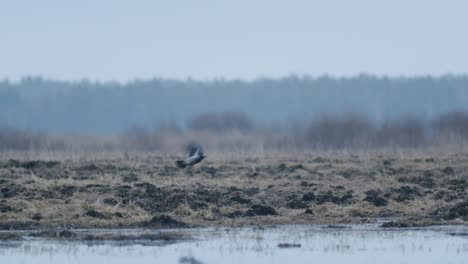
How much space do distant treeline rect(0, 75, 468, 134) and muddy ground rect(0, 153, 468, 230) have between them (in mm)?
37808

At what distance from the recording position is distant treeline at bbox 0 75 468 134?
2810 inches

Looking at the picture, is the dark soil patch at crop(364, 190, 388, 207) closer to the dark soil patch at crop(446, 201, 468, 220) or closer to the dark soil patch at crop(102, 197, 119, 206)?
the dark soil patch at crop(446, 201, 468, 220)

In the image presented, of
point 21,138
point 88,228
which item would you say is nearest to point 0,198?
point 88,228

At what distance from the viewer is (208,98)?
81188 mm

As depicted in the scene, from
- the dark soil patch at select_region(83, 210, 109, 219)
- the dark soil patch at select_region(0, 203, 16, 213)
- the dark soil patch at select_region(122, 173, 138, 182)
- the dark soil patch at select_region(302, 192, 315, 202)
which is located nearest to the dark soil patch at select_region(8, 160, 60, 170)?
the dark soil patch at select_region(122, 173, 138, 182)

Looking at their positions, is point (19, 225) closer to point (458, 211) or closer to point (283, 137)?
point (458, 211)

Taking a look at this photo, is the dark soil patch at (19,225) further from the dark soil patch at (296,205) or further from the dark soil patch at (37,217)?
the dark soil patch at (296,205)

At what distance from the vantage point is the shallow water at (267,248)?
12812 mm

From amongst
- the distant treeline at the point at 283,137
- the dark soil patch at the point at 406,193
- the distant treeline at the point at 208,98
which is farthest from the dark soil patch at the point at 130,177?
the distant treeline at the point at 208,98

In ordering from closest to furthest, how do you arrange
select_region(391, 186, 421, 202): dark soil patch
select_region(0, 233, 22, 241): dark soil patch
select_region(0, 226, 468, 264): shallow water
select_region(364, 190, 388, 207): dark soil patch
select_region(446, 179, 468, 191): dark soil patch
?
select_region(0, 226, 468, 264): shallow water → select_region(0, 233, 22, 241): dark soil patch → select_region(364, 190, 388, 207): dark soil patch → select_region(391, 186, 421, 202): dark soil patch → select_region(446, 179, 468, 191): dark soil patch

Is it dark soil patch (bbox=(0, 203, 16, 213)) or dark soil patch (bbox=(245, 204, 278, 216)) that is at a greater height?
dark soil patch (bbox=(0, 203, 16, 213))

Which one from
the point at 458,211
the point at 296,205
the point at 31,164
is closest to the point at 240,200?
the point at 296,205

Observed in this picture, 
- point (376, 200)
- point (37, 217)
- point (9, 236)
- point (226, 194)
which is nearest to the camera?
point (9, 236)

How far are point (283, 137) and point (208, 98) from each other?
35916mm
